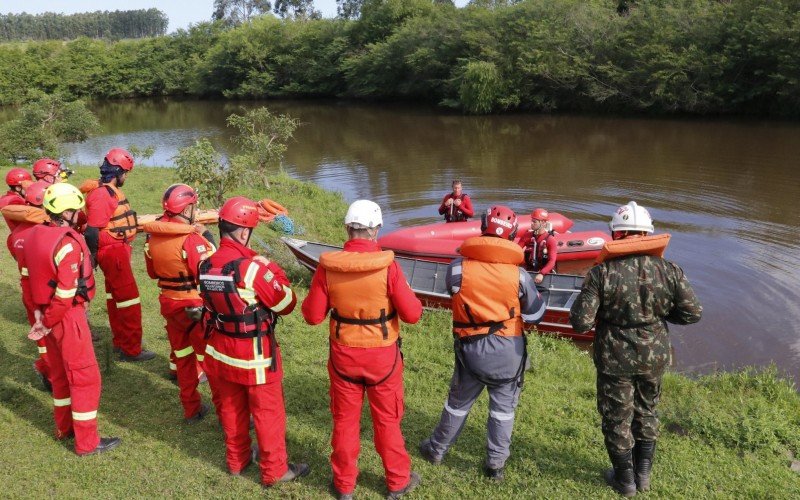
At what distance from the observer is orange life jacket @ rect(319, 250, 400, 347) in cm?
321

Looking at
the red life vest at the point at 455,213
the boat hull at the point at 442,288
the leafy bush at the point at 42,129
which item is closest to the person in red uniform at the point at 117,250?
the boat hull at the point at 442,288

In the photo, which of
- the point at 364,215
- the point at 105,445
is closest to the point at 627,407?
the point at 364,215

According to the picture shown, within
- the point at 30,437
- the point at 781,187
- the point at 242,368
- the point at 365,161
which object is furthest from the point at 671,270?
the point at 365,161

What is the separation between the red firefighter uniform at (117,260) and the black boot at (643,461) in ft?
14.0

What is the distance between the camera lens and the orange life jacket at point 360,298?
3.21 meters

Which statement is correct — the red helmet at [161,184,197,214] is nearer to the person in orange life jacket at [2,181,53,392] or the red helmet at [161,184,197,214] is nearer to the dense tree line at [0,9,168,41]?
the person in orange life jacket at [2,181,53,392]

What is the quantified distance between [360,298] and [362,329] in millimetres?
195

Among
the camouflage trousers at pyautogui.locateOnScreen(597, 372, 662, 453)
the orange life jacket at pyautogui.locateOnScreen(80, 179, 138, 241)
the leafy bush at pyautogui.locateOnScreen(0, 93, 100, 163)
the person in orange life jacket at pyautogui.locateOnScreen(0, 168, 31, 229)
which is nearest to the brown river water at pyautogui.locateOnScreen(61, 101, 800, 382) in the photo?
the leafy bush at pyautogui.locateOnScreen(0, 93, 100, 163)

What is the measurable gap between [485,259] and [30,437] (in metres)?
3.50

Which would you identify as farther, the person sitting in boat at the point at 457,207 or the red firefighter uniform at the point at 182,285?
the person sitting in boat at the point at 457,207

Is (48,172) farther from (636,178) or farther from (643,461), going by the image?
(636,178)

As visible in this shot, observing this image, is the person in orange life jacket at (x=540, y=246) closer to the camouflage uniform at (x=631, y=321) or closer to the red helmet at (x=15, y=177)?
the camouflage uniform at (x=631, y=321)

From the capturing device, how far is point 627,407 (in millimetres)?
3502

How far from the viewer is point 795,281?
370 inches
